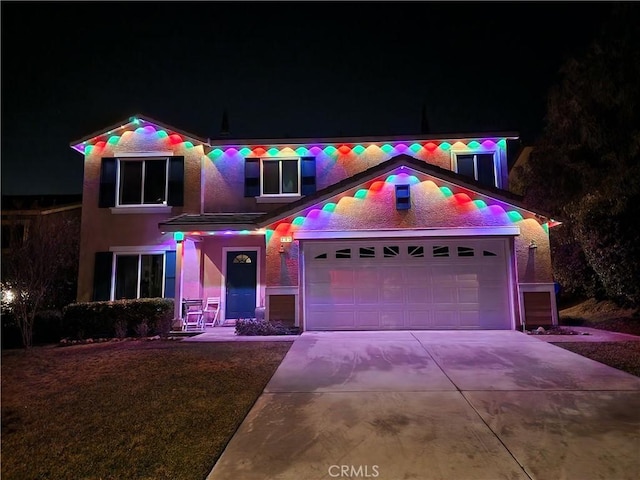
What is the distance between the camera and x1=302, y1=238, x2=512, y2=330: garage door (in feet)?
37.2

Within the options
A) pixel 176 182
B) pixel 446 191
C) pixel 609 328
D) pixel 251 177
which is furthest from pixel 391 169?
pixel 609 328

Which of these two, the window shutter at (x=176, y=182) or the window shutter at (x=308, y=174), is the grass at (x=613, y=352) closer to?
the window shutter at (x=308, y=174)

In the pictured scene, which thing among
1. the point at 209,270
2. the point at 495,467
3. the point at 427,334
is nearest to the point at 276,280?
the point at 209,270

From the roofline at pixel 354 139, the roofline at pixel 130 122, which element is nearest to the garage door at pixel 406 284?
the roofline at pixel 354 139

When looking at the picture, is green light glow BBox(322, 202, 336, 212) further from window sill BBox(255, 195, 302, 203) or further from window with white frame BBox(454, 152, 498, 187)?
window with white frame BBox(454, 152, 498, 187)

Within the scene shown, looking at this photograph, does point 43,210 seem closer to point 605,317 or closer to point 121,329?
point 121,329

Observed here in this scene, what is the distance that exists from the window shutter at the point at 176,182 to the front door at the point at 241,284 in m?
2.37

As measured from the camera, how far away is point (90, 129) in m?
13.9

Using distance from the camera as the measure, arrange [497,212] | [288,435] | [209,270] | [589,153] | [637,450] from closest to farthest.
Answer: [637,450] → [288,435] → [589,153] → [497,212] → [209,270]

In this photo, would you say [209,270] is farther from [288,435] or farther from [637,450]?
[637,450]

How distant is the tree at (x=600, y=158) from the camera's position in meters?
8.91

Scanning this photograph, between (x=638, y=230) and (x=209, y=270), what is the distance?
489 inches

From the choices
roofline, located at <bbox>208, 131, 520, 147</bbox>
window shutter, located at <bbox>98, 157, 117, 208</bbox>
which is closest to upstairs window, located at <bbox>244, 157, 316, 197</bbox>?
roofline, located at <bbox>208, 131, 520, 147</bbox>

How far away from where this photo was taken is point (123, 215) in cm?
1354
